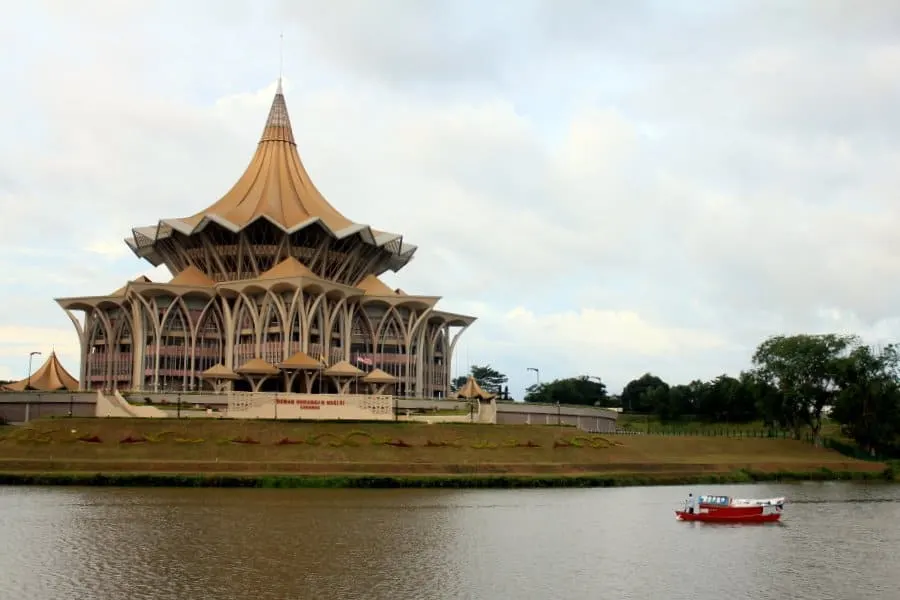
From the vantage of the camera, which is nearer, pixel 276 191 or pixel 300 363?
pixel 300 363

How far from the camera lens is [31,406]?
64.9 metres

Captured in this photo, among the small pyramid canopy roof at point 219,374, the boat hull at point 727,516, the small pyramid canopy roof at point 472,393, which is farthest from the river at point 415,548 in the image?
the small pyramid canopy roof at point 472,393

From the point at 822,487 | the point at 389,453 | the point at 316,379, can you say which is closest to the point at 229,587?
the point at 389,453

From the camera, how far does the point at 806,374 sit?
67.2 meters

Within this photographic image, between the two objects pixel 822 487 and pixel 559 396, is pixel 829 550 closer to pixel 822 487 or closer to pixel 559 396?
pixel 822 487

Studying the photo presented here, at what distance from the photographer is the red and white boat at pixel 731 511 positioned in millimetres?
34531

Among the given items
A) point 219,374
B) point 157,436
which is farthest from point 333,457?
point 219,374

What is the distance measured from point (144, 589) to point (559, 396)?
112 m

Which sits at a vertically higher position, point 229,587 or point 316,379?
point 316,379

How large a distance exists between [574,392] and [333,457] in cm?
8468

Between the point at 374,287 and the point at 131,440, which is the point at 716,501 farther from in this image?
the point at 374,287

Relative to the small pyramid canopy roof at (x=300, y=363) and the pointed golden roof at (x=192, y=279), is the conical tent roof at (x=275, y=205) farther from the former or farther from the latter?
the small pyramid canopy roof at (x=300, y=363)

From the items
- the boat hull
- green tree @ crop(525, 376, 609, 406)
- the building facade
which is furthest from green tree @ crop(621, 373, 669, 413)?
the boat hull

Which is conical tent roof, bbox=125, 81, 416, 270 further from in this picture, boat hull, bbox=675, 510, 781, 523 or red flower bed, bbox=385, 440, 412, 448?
boat hull, bbox=675, 510, 781, 523
